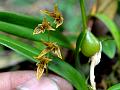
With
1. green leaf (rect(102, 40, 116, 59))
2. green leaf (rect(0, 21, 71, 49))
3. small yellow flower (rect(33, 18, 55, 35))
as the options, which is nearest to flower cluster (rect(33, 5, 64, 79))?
small yellow flower (rect(33, 18, 55, 35))

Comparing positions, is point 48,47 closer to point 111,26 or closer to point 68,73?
point 68,73

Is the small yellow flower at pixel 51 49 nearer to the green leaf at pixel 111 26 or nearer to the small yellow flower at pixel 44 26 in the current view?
the small yellow flower at pixel 44 26

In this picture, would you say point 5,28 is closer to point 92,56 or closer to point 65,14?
point 92,56

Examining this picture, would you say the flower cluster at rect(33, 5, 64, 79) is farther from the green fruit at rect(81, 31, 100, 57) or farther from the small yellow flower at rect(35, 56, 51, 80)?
the green fruit at rect(81, 31, 100, 57)

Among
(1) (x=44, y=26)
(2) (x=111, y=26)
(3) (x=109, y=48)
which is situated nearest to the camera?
(1) (x=44, y=26)

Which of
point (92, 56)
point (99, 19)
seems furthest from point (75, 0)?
point (92, 56)

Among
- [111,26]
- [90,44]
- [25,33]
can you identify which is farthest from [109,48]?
[25,33]

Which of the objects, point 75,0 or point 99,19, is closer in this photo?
point 99,19
